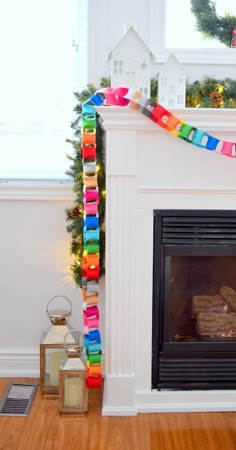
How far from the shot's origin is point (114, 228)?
7.88 feet

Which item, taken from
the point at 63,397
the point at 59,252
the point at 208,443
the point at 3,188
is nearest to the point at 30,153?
the point at 3,188

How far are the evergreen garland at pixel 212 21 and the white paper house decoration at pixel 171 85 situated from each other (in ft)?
1.64

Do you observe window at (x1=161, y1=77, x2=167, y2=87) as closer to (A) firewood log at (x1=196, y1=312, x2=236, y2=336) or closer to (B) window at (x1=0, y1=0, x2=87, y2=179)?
(B) window at (x1=0, y1=0, x2=87, y2=179)

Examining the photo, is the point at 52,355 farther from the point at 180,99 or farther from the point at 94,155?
the point at 180,99

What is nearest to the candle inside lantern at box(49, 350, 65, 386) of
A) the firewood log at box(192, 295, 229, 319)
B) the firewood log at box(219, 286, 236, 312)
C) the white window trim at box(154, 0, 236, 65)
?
the firewood log at box(192, 295, 229, 319)

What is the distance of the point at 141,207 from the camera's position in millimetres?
2418

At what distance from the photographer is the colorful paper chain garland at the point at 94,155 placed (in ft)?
7.48

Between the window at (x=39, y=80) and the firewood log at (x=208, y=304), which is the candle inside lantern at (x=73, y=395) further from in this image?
the window at (x=39, y=80)

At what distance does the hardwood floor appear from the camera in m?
2.24

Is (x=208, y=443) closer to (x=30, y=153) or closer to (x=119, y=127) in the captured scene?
(x=119, y=127)

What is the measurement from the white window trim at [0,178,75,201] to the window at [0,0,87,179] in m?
0.08

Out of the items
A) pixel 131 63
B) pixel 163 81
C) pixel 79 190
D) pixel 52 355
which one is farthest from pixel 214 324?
pixel 131 63

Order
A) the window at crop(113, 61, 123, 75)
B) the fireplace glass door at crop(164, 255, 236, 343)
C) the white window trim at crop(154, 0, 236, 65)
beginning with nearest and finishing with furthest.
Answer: the window at crop(113, 61, 123, 75) → the fireplace glass door at crop(164, 255, 236, 343) → the white window trim at crop(154, 0, 236, 65)

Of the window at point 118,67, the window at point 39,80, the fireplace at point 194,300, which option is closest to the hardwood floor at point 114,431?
the fireplace at point 194,300
